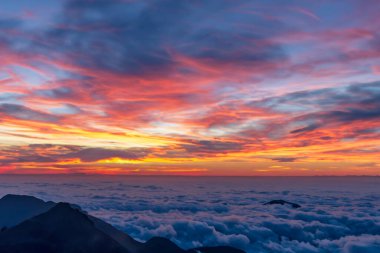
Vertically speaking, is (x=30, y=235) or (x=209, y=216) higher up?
(x=30, y=235)

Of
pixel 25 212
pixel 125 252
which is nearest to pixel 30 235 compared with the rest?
pixel 125 252

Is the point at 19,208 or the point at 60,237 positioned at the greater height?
the point at 60,237

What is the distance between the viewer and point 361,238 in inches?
4444

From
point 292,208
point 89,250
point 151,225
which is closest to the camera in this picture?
point 89,250

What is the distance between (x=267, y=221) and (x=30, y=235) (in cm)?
9876

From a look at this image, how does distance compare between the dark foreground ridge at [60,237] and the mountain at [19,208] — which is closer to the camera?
the dark foreground ridge at [60,237]

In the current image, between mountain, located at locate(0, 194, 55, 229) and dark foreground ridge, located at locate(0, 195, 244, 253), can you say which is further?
mountain, located at locate(0, 194, 55, 229)

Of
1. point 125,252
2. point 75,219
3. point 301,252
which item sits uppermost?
point 75,219

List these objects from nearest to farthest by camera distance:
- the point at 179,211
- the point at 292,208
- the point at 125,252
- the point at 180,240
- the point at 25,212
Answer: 1. the point at 125,252
2. the point at 25,212
3. the point at 180,240
4. the point at 179,211
5. the point at 292,208

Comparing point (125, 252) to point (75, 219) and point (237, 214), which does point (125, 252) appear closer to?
point (75, 219)

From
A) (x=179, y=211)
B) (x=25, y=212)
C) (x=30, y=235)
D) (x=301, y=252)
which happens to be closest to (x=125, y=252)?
(x=30, y=235)

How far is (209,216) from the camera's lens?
144000 millimetres

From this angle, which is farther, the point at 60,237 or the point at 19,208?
the point at 19,208

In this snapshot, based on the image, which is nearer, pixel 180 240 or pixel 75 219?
pixel 75 219
